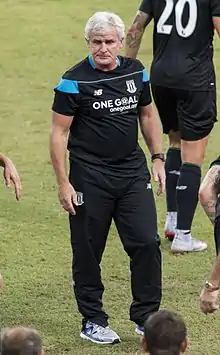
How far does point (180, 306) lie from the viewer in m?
6.96

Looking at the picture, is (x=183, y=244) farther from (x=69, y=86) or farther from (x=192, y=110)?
(x=69, y=86)

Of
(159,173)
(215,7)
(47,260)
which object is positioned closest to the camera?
(159,173)

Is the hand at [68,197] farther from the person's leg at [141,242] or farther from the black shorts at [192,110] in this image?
the black shorts at [192,110]

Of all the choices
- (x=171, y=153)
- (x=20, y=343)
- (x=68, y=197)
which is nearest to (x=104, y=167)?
(x=68, y=197)

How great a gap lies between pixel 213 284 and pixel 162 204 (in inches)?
156

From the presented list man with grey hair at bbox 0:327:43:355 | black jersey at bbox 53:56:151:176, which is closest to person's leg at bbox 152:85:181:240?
black jersey at bbox 53:56:151:176

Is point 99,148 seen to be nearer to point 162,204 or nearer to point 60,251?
point 60,251

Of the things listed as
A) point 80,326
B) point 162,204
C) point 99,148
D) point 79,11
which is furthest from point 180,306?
point 79,11

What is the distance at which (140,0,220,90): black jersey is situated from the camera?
7.88 metres

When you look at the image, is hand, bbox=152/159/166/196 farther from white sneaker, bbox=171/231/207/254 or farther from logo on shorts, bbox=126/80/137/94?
white sneaker, bbox=171/231/207/254

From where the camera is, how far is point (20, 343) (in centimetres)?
407

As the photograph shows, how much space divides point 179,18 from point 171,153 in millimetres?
1101

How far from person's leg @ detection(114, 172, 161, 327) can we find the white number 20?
183cm

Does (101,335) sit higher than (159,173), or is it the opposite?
(159,173)
